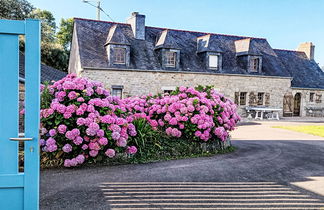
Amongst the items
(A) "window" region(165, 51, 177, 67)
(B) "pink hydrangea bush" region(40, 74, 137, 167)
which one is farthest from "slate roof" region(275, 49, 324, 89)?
(B) "pink hydrangea bush" region(40, 74, 137, 167)

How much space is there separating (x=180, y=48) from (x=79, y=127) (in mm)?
16906

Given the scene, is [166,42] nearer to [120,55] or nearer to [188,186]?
[120,55]

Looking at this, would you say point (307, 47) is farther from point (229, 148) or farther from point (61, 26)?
point (61, 26)

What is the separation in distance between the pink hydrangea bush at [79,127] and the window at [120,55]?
46.3ft

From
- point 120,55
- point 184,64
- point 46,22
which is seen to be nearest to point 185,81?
point 184,64

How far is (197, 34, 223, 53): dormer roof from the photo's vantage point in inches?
861

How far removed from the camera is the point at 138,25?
21.5 m

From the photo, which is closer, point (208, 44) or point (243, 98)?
point (208, 44)

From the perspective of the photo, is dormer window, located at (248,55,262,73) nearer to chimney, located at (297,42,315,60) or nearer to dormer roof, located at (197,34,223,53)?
dormer roof, located at (197,34,223,53)

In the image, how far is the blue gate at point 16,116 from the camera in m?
2.38

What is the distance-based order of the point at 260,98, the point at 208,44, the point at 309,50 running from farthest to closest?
the point at 309,50 → the point at 260,98 → the point at 208,44

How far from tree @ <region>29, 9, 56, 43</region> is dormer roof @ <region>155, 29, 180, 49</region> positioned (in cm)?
1442

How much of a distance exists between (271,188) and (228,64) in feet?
65.7

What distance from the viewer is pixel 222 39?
978 inches
